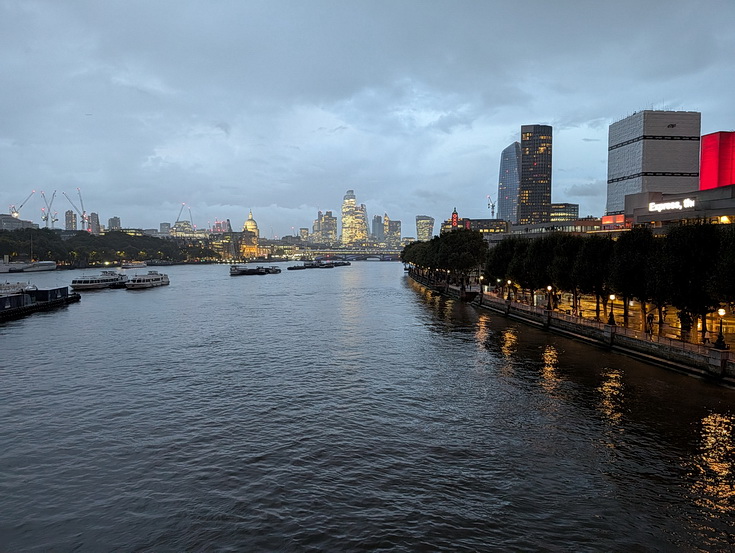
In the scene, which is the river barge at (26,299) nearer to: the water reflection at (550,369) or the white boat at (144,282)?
the white boat at (144,282)

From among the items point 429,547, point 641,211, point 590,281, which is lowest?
point 429,547

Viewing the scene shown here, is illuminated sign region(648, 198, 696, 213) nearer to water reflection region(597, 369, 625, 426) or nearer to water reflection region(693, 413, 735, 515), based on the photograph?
water reflection region(597, 369, 625, 426)

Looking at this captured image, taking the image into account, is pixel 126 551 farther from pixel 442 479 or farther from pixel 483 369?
pixel 483 369

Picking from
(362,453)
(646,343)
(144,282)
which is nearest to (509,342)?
(646,343)

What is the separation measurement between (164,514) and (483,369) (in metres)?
28.4

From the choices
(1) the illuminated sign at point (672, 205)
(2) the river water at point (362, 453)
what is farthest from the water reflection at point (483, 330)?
(1) the illuminated sign at point (672, 205)

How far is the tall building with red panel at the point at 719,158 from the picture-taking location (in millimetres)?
101750

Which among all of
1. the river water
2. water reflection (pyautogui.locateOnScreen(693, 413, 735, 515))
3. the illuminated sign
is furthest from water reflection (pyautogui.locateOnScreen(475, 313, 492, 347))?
the illuminated sign

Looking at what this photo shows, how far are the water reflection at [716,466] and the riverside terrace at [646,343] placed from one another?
8.38 m

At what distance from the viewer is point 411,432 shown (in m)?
25.6

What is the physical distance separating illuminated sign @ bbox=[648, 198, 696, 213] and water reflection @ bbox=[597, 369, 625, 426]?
2220 inches

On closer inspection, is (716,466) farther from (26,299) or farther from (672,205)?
(26,299)

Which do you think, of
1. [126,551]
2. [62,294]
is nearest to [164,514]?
[126,551]

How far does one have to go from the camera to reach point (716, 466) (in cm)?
2130
